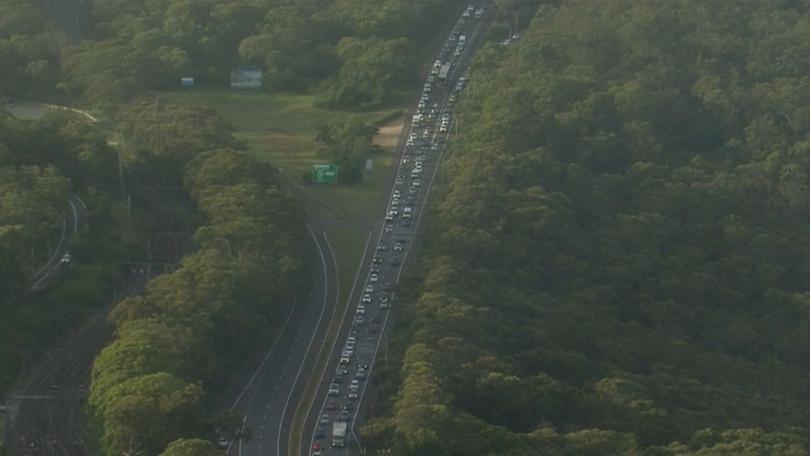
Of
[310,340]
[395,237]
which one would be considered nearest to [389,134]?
[395,237]

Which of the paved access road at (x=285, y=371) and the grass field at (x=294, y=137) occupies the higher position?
the grass field at (x=294, y=137)

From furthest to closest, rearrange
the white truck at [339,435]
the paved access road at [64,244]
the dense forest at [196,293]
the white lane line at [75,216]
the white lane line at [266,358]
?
the white lane line at [75,216], the paved access road at [64,244], the white lane line at [266,358], the white truck at [339,435], the dense forest at [196,293]

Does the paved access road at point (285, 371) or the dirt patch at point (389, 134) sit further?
the dirt patch at point (389, 134)

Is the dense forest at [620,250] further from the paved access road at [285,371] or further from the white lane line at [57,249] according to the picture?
the white lane line at [57,249]

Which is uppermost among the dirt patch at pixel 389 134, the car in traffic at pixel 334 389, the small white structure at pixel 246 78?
the small white structure at pixel 246 78

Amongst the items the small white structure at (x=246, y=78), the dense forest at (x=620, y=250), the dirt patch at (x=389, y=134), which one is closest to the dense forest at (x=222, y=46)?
the small white structure at (x=246, y=78)

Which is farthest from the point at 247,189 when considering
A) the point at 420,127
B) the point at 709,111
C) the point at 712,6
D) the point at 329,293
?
the point at 712,6
